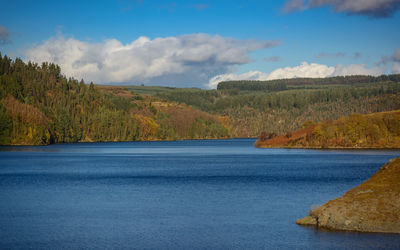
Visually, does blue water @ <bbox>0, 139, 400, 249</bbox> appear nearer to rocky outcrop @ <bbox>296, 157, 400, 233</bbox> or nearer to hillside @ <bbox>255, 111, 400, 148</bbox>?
rocky outcrop @ <bbox>296, 157, 400, 233</bbox>

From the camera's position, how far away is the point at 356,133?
5930 inches

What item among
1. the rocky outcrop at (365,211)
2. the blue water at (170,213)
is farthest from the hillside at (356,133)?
the rocky outcrop at (365,211)

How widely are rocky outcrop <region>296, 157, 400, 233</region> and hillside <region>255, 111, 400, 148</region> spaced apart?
4692 inches

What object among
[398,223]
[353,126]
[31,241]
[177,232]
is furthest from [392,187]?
[353,126]

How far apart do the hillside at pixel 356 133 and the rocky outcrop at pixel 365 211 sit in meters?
119

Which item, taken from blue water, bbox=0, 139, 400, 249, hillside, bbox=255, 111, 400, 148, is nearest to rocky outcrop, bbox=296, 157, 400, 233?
blue water, bbox=0, 139, 400, 249

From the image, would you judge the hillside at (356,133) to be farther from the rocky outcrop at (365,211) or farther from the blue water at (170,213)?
the rocky outcrop at (365,211)

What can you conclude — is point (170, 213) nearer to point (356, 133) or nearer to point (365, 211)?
point (365, 211)

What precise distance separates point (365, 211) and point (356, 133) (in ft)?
415

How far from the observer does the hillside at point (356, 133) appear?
477 ft

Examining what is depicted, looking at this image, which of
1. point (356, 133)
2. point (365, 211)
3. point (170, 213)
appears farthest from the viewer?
point (356, 133)

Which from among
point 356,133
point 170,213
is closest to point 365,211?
point 170,213

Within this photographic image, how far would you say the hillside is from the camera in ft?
477

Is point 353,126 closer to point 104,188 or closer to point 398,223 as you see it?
point 104,188
